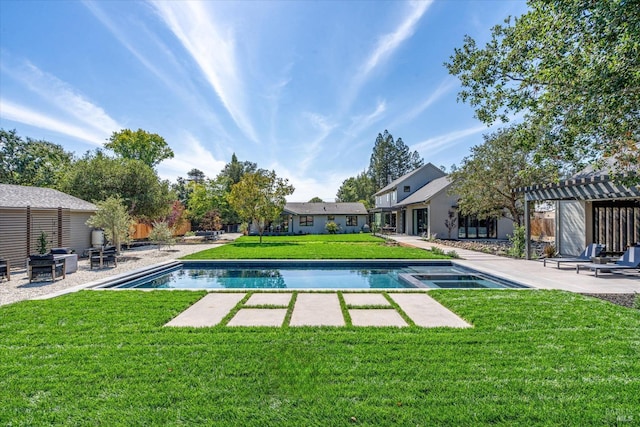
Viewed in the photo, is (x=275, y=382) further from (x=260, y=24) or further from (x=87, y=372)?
(x=260, y=24)

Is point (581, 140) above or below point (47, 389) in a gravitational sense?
above

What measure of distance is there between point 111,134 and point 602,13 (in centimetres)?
4178

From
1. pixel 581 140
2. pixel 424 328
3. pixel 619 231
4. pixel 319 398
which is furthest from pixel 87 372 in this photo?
pixel 619 231

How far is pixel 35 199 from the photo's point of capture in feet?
40.4

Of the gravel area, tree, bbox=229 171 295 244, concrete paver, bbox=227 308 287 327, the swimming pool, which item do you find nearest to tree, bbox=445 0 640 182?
the swimming pool


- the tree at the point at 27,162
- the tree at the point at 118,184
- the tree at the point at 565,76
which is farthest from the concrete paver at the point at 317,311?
the tree at the point at 27,162

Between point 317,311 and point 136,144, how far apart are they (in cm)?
3629

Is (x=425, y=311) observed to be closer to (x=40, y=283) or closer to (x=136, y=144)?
(x=40, y=283)

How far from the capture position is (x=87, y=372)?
3146mm

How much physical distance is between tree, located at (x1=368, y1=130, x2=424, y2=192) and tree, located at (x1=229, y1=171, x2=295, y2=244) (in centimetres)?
3203

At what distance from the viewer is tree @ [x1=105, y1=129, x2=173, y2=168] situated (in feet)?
108

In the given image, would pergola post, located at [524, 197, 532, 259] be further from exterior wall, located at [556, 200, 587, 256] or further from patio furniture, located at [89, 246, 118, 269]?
patio furniture, located at [89, 246, 118, 269]

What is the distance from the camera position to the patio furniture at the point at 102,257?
10.6m

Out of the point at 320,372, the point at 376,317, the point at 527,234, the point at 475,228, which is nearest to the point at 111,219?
the point at 376,317
